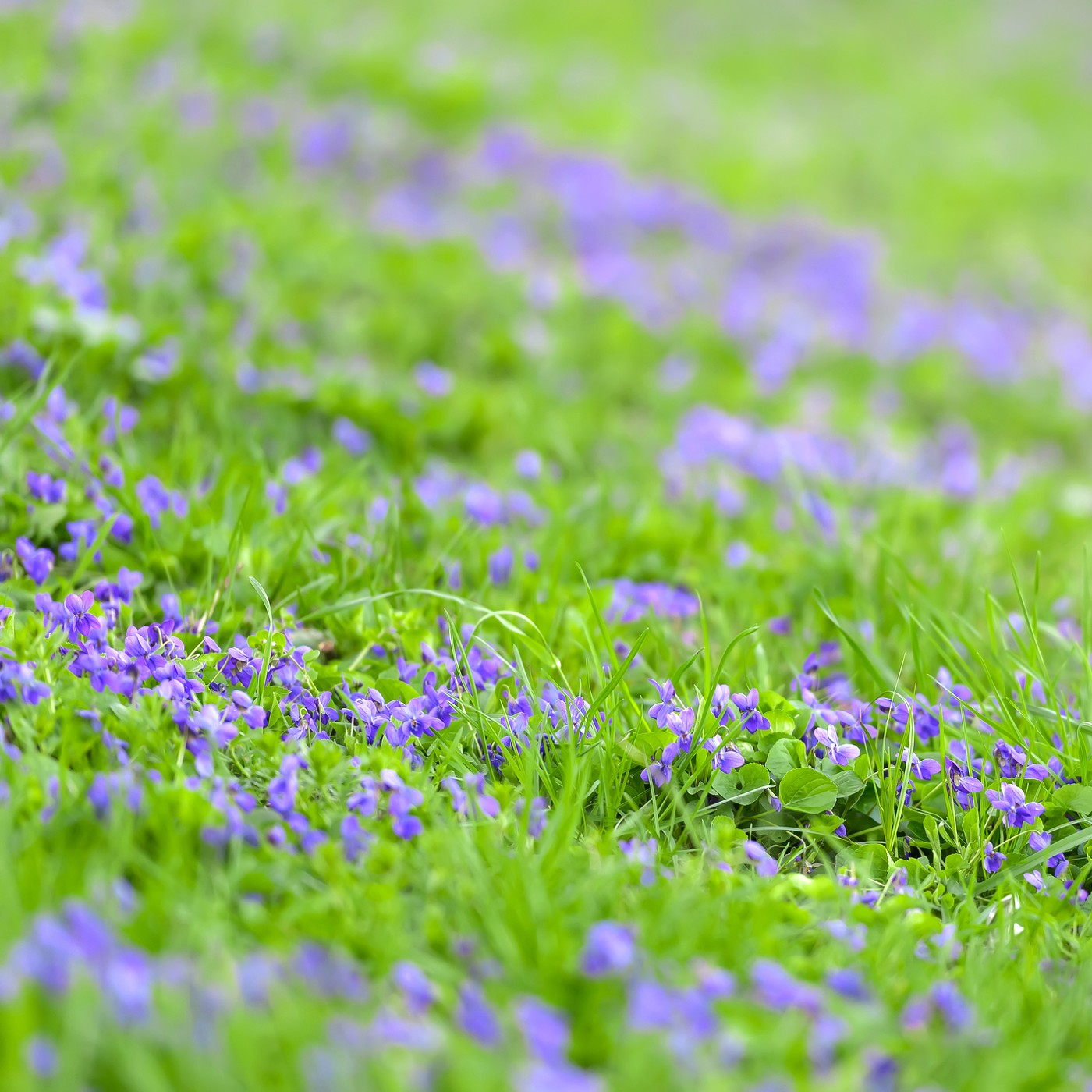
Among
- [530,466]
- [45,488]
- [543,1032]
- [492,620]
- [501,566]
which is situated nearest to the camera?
[543,1032]

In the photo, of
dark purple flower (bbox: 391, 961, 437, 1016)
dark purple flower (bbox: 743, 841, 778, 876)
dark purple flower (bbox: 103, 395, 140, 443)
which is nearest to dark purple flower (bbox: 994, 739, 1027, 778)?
dark purple flower (bbox: 743, 841, 778, 876)

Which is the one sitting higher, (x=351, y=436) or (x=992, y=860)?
(x=351, y=436)

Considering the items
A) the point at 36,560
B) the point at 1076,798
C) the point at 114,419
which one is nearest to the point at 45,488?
the point at 36,560

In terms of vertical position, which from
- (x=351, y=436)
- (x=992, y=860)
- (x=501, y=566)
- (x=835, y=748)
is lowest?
(x=992, y=860)

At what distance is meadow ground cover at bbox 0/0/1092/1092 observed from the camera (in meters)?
1.81

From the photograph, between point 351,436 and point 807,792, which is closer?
point 807,792

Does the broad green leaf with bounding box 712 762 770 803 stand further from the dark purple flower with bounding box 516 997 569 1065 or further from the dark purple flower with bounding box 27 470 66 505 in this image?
the dark purple flower with bounding box 27 470 66 505

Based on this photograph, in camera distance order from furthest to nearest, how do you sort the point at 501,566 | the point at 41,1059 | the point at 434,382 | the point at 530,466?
1. the point at 434,382
2. the point at 530,466
3. the point at 501,566
4. the point at 41,1059

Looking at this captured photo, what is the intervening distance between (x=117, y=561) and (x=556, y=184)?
5390 mm

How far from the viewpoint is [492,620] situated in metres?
3.18

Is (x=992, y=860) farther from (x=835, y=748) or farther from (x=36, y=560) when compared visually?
(x=36, y=560)

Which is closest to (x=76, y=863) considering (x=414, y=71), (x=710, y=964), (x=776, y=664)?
(x=710, y=964)

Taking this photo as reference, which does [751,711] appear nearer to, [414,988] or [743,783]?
[743,783]

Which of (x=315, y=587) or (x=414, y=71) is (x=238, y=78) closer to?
(x=414, y=71)
